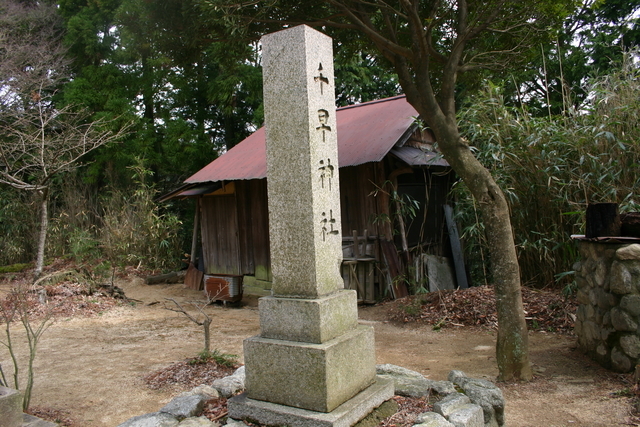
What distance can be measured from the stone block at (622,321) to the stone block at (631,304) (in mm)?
47

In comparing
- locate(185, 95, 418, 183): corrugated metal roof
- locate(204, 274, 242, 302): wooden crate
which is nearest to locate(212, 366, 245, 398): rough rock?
locate(185, 95, 418, 183): corrugated metal roof

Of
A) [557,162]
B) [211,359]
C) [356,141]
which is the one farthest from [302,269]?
[356,141]

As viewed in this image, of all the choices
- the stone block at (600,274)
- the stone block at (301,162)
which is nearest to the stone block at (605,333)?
the stone block at (600,274)

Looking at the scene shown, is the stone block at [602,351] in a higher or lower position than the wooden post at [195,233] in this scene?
lower

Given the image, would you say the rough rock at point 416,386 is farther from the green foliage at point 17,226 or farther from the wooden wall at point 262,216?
the green foliage at point 17,226

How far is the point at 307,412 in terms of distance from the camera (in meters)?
2.80

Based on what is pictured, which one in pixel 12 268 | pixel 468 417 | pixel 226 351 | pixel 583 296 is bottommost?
pixel 226 351

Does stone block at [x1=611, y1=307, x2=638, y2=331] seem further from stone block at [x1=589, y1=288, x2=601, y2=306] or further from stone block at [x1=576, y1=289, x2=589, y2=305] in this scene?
stone block at [x1=576, y1=289, x2=589, y2=305]

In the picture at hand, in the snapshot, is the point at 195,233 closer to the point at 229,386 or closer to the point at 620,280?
the point at 229,386

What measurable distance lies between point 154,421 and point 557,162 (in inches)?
223

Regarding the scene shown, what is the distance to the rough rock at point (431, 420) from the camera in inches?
112

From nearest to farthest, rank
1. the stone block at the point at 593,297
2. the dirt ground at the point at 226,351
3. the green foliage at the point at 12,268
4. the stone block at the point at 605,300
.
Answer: the dirt ground at the point at 226,351 < the stone block at the point at 605,300 < the stone block at the point at 593,297 < the green foliage at the point at 12,268

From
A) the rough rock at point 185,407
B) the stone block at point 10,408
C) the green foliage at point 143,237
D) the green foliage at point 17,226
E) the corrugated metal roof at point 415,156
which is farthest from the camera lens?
the green foliage at point 17,226

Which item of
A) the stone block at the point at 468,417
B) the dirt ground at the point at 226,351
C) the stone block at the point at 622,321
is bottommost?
the dirt ground at the point at 226,351
